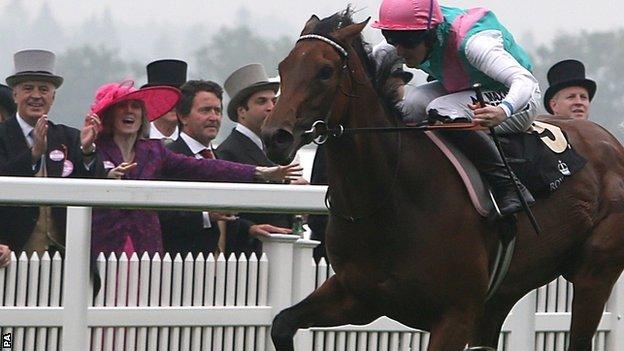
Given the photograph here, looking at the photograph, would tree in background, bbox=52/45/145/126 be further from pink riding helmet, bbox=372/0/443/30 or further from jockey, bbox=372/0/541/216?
pink riding helmet, bbox=372/0/443/30

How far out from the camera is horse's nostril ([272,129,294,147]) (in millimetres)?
5609

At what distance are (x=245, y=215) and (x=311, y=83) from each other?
1867 mm

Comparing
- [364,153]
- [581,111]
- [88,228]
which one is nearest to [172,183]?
[88,228]

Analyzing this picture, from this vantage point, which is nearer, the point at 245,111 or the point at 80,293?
the point at 80,293

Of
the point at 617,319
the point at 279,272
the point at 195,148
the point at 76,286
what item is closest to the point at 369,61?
the point at 279,272

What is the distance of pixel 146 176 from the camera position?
24.8 ft

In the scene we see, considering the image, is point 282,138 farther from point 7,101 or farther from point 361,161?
point 7,101

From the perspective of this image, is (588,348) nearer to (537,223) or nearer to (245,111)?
(537,223)

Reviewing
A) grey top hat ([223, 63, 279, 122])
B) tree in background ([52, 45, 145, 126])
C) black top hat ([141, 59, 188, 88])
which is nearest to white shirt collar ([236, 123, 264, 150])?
grey top hat ([223, 63, 279, 122])

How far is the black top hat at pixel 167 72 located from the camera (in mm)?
9188

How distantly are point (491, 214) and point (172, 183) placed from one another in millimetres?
1427

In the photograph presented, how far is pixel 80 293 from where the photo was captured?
6789 mm

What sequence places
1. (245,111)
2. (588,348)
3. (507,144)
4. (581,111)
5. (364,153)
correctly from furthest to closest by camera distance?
(581,111) → (245,111) → (588,348) → (507,144) → (364,153)

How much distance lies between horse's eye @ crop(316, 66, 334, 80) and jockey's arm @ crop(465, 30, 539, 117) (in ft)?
2.31
